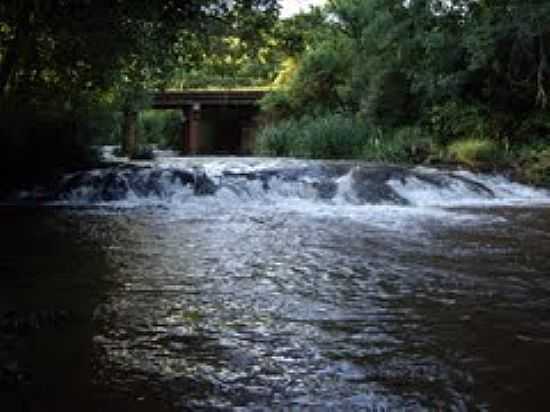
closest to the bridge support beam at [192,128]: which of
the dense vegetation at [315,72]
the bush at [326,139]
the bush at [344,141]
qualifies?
the dense vegetation at [315,72]

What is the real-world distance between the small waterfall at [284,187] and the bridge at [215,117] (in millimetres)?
16731

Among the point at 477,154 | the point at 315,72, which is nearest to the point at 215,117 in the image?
the point at 315,72

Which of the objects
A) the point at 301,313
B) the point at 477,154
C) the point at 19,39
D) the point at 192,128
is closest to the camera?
the point at 301,313

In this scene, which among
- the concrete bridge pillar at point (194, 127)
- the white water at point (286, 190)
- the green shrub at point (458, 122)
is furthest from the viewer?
the concrete bridge pillar at point (194, 127)

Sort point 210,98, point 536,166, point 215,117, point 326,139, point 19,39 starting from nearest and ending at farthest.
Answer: point 19,39
point 536,166
point 326,139
point 210,98
point 215,117

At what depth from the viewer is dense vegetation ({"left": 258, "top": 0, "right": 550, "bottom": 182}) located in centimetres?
2158

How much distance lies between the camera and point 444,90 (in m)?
23.8

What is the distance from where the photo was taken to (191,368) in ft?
16.1

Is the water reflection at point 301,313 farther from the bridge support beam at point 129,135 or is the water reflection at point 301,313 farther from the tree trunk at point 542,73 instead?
the bridge support beam at point 129,135

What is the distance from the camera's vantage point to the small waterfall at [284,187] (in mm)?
16438

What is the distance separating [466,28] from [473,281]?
1655 centimetres

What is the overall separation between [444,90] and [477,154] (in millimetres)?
3305

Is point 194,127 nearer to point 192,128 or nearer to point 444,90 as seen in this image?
point 192,128

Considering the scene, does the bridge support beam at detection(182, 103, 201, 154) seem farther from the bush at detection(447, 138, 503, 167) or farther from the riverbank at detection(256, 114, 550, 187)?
the bush at detection(447, 138, 503, 167)
